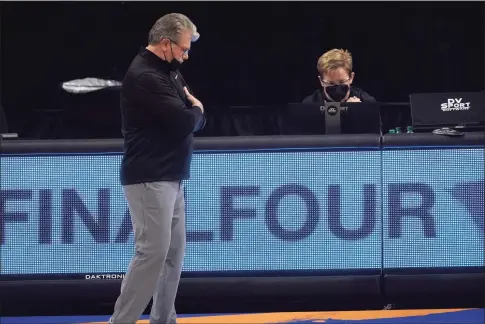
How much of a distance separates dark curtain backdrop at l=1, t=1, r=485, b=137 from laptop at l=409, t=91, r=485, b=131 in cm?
385

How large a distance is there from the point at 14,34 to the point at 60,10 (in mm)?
571

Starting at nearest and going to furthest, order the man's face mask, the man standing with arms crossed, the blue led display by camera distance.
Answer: the man standing with arms crossed
the blue led display
the man's face mask

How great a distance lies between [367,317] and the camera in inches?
249

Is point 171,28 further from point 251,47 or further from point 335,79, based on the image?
point 251,47

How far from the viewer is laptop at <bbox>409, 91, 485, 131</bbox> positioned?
22.5ft

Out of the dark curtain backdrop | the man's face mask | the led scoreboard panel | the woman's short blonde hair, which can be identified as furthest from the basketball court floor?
the dark curtain backdrop

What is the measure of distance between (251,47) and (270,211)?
15.0ft

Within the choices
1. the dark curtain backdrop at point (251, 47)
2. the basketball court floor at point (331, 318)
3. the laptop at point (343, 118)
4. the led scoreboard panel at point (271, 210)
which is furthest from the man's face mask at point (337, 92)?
the dark curtain backdrop at point (251, 47)

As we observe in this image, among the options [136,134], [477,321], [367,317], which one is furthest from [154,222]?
[477,321]

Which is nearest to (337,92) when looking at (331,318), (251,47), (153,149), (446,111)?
(446,111)

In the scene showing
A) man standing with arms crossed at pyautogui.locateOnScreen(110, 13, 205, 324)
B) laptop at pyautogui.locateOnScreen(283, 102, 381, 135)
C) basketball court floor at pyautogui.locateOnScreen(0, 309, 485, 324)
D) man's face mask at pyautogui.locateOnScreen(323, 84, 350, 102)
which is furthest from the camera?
man's face mask at pyautogui.locateOnScreen(323, 84, 350, 102)

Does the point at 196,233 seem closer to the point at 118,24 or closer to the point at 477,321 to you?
the point at 477,321

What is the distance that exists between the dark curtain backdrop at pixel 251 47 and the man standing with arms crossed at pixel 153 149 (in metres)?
5.22

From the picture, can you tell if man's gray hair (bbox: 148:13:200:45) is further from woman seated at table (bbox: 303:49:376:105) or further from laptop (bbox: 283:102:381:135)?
woman seated at table (bbox: 303:49:376:105)
